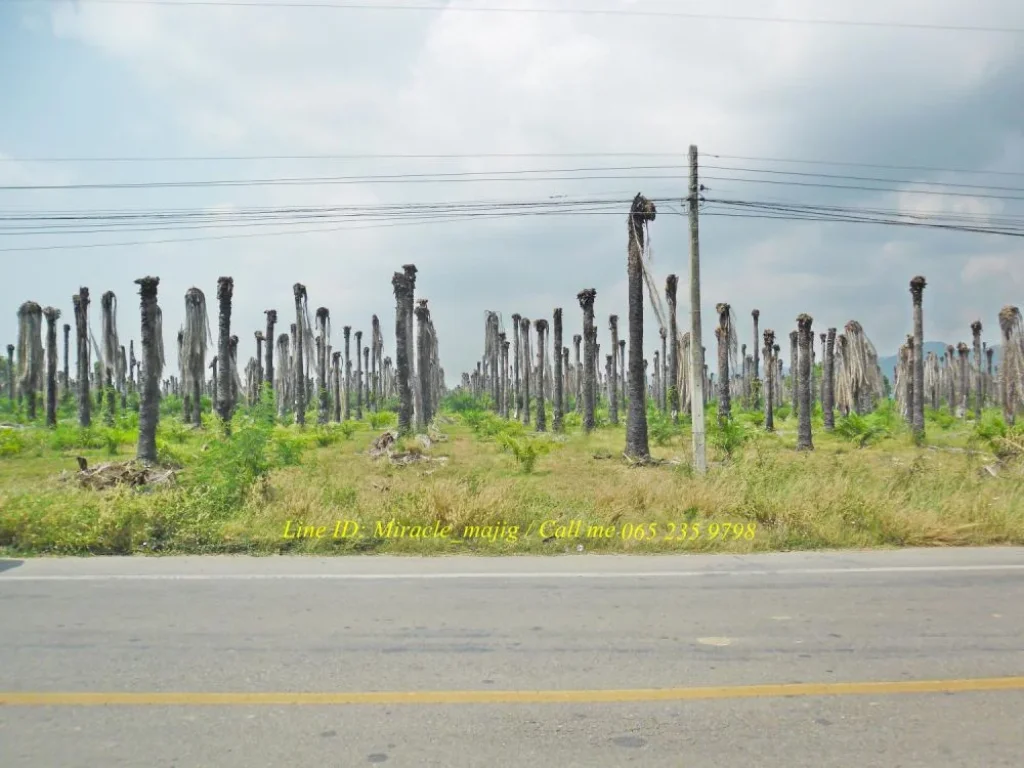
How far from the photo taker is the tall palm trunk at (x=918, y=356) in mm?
29406

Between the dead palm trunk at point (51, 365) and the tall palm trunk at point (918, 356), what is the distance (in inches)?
1297

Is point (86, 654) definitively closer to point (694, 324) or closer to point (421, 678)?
point (421, 678)

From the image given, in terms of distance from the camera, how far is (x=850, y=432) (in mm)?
29844

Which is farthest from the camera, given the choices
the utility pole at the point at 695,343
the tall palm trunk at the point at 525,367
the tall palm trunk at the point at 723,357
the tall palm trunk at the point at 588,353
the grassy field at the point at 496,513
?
the tall palm trunk at the point at 525,367

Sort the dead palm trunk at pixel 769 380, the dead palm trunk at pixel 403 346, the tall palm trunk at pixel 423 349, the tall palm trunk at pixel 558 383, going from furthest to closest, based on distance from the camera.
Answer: the dead palm trunk at pixel 769 380
the tall palm trunk at pixel 558 383
the tall palm trunk at pixel 423 349
the dead palm trunk at pixel 403 346

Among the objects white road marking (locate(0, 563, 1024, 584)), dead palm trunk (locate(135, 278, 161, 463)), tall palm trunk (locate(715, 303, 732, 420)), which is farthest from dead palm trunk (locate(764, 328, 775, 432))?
white road marking (locate(0, 563, 1024, 584))

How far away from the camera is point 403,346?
92.6ft

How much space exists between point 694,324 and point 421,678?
12.0m

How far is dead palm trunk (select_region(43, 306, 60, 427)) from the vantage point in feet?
108

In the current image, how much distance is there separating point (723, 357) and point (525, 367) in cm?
1435

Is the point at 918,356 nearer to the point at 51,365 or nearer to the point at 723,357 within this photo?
the point at 723,357

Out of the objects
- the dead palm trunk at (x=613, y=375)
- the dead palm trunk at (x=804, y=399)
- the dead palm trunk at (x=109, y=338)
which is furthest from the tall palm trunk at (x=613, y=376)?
the dead palm trunk at (x=109, y=338)

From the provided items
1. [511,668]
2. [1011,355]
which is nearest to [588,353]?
[1011,355]

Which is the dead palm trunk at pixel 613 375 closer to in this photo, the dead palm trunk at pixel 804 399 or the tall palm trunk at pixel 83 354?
the dead palm trunk at pixel 804 399
